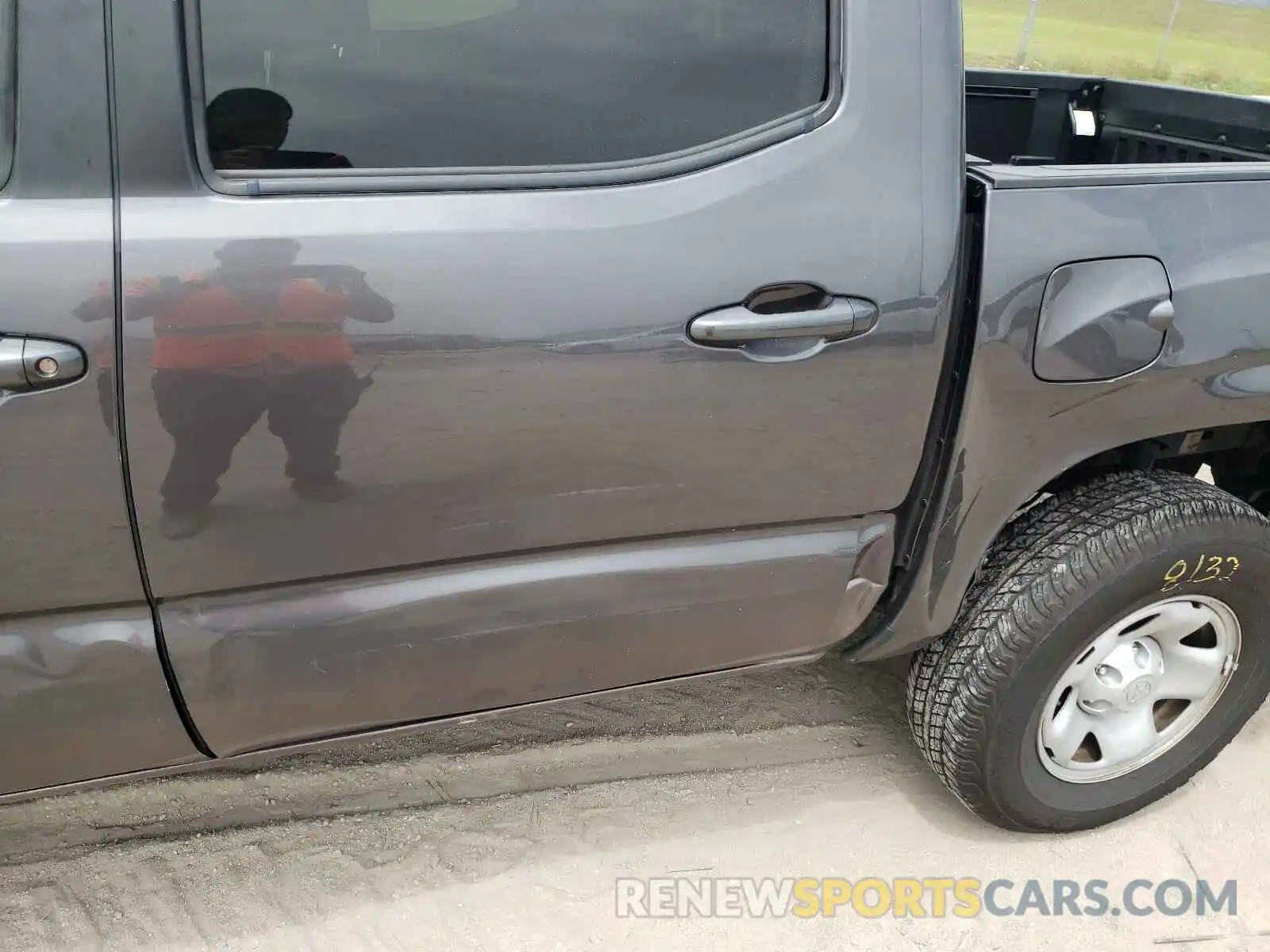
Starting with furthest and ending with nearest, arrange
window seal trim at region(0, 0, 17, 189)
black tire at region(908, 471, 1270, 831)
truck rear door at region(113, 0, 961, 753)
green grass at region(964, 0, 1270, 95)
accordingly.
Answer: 1. green grass at region(964, 0, 1270, 95)
2. black tire at region(908, 471, 1270, 831)
3. truck rear door at region(113, 0, 961, 753)
4. window seal trim at region(0, 0, 17, 189)

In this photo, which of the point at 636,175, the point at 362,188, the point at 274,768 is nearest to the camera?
the point at 362,188

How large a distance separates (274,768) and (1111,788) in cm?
182

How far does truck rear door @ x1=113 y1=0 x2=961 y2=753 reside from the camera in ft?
3.82

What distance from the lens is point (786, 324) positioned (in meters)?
1.36

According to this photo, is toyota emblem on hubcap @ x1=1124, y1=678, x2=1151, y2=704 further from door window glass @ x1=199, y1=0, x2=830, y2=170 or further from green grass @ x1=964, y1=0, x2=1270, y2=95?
green grass @ x1=964, y1=0, x2=1270, y2=95

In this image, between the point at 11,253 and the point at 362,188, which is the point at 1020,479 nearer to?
the point at 362,188

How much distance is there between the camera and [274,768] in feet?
6.89

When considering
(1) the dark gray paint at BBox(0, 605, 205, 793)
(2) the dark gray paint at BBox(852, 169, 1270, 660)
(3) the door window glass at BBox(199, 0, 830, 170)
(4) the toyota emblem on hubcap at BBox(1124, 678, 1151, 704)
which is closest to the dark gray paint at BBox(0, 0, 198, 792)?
(1) the dark gray paint at BBox(0, 605, 205, 793)

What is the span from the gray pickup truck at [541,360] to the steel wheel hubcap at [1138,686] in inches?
5.1

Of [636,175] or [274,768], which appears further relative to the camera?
[274,768]

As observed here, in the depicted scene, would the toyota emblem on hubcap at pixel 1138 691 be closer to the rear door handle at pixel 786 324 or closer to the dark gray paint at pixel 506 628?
the dark gray paint at pixel 506 628

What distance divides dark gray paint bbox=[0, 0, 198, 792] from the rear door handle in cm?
77

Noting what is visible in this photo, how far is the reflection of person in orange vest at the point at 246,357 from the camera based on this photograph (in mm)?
1142

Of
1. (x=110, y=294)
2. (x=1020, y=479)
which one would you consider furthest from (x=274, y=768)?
(x=1020, y=479)
